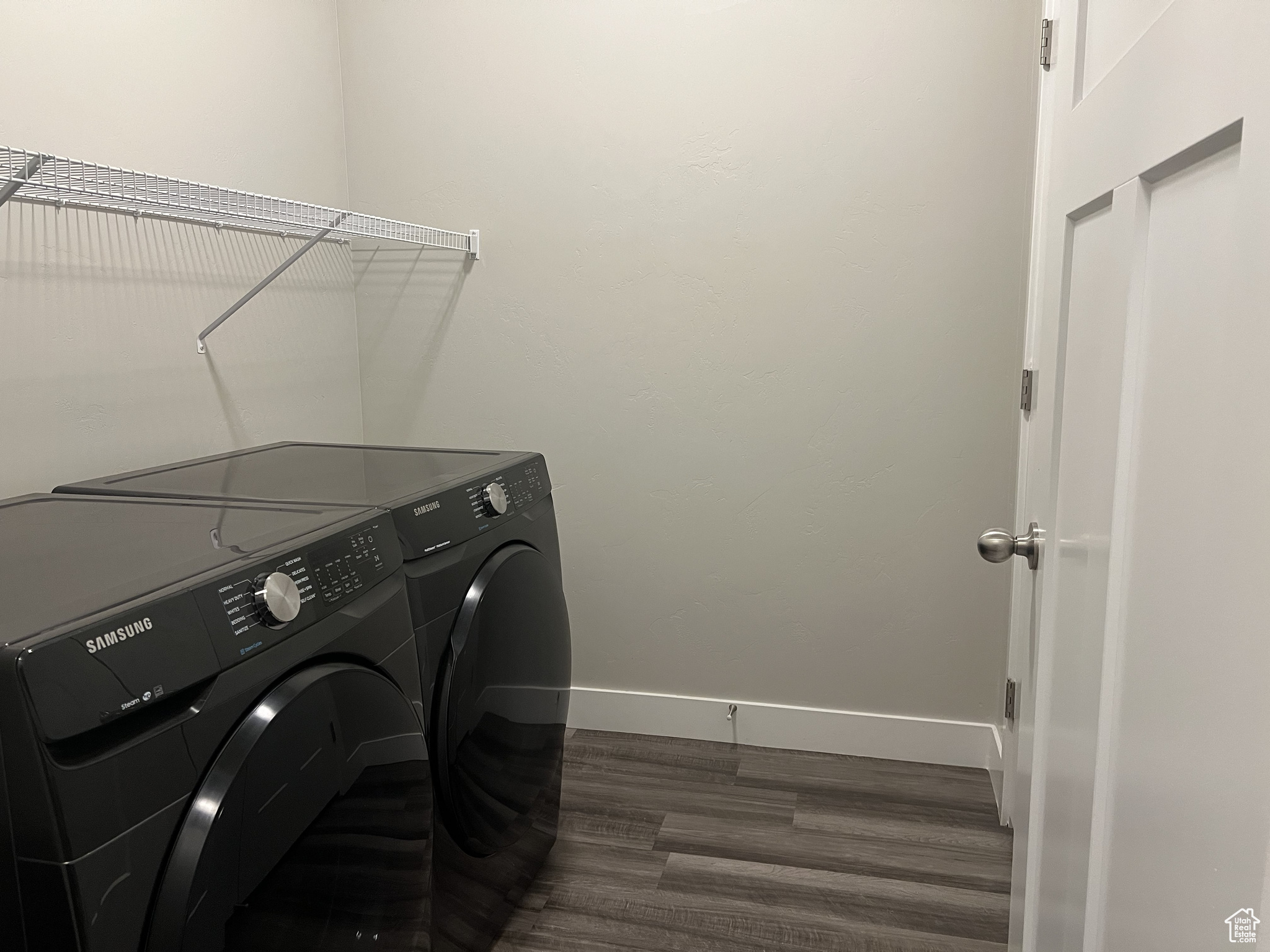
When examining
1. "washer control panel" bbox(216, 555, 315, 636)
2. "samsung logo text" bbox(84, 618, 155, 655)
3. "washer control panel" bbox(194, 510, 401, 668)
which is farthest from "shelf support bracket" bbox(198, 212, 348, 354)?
"samsung logo text" bbox(84, 618, 155, 655)

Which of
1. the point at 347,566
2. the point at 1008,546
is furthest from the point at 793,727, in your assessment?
the point at 347,566

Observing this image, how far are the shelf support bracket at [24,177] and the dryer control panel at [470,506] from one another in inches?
24.5

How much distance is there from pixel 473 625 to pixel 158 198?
2.85ft

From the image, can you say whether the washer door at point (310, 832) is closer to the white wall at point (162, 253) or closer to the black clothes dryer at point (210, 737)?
the black clothes dryer at point (210, 737)

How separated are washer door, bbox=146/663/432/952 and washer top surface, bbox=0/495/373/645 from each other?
0.56 feet

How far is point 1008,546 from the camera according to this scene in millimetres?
1171

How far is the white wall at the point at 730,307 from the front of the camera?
2.21 meters

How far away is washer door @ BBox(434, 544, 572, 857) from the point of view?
4.68 feet

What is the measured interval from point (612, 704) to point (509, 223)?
1.35 m

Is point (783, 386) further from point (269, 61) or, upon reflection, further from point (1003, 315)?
point (269, 61)

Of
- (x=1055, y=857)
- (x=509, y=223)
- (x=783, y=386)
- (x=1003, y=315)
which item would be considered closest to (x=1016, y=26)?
(x=1003, y=315)

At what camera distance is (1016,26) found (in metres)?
2.11

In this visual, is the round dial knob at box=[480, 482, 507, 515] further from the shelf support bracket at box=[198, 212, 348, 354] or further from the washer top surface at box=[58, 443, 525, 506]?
the shelf support bracket at box=[198, 212, 348, 354]

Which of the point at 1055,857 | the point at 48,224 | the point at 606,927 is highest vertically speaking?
the point at 48,224
